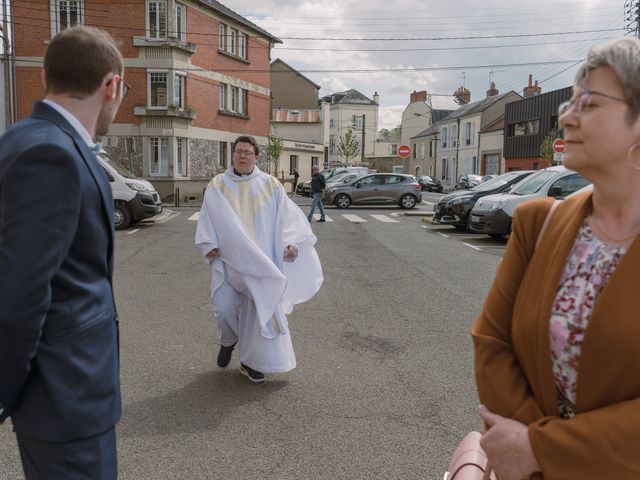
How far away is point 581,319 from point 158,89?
31.1 m

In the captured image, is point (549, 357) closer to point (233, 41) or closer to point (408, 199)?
point (408, 199)

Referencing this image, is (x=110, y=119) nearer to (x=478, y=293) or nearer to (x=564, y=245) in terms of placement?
(x=564, y=245)

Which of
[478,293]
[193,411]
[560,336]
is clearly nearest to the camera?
[560,336]

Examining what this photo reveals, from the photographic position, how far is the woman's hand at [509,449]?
Result: 1559mm

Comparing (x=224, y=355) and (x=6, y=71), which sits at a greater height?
(x=6, y=71)

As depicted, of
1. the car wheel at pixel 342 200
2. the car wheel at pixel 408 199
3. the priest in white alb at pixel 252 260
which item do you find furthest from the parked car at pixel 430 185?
the priest in white alb at pixel 252 260

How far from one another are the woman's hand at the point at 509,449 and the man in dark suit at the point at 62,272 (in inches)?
47.1

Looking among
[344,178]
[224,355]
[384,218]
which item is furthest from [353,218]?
[224,355]

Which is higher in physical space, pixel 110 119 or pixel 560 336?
pixel 110 119

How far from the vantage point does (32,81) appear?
1168 inches

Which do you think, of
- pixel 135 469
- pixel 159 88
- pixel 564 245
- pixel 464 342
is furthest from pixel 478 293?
pixel 159 88

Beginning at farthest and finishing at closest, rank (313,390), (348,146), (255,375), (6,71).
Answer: (348,146) → (6,71) → (255,375) → (313,390)

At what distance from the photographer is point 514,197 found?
1498cm

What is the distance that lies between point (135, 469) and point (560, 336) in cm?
274
